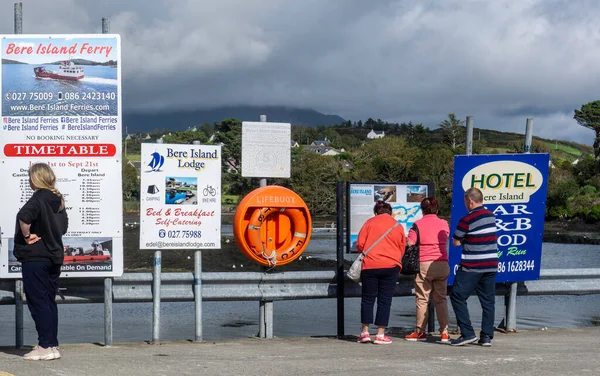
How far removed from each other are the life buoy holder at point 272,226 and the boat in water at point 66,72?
2471 mm

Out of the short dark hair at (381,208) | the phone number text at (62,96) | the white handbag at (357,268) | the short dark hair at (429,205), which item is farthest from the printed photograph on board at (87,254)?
the short dark hair at (429,205)

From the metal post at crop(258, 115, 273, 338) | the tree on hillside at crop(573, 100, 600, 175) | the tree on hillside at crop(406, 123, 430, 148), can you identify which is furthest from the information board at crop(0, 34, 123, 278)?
the tree on hillside at crop(406, 123, 430, 148)

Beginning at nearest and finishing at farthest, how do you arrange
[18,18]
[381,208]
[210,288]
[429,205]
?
1. [18,18]
2. [381,208]
3. [429,205]
4. [210,288]

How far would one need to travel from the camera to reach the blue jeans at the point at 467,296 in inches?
402

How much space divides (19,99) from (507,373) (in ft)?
19.2

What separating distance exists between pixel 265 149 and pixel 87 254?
2526 mm

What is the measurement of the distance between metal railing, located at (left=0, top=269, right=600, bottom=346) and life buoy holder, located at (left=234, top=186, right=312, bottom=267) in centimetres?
25

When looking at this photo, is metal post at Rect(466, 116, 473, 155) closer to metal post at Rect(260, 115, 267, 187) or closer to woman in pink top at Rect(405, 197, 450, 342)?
woman in pink top at Rect(405, 197, 450, 342)

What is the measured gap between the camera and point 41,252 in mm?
8469

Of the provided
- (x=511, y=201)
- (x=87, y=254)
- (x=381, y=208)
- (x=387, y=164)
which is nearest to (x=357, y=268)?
(x=381, y=208)

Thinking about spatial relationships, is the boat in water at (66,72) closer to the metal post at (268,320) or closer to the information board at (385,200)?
the metal post at (268,320)

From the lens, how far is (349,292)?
1123 cm

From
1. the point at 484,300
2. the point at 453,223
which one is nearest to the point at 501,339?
the point at 484,300

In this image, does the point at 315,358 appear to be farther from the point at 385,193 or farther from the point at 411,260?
the point at 385,193
